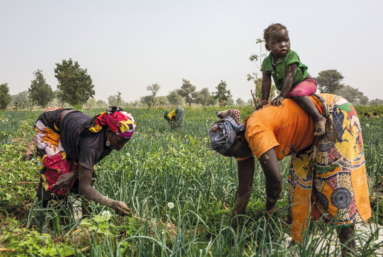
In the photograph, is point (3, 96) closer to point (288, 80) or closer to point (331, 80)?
point (288, 80)

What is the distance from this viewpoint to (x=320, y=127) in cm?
140

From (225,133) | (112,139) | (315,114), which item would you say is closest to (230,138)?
(225,133)

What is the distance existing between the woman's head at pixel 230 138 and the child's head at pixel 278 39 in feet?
1.81

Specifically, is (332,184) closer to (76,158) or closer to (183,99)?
(76,158)

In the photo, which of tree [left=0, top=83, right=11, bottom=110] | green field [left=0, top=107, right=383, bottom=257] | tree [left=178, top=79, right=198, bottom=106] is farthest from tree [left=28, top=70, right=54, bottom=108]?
green field [left=0, top=107, right=383, bottom=257]

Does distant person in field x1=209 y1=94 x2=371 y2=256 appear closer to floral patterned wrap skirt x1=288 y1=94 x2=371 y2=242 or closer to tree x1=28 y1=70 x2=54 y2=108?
floral patterned wrap skirt x1=288 y1=94 x2=371 y2=242

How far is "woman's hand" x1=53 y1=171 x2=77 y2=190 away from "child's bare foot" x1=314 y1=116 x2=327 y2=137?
173 cm

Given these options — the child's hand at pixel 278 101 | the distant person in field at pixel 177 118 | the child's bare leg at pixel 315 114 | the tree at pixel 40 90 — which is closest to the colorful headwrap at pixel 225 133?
the child's hand at pixel 278 101

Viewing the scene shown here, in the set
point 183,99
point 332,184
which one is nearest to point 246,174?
point 332,184

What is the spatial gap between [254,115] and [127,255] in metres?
1.11

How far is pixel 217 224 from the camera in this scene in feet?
5.96

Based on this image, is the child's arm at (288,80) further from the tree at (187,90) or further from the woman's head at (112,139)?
the tree at (187,90)

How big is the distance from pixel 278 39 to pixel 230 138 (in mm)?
798

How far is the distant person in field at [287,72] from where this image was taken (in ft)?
4.72
